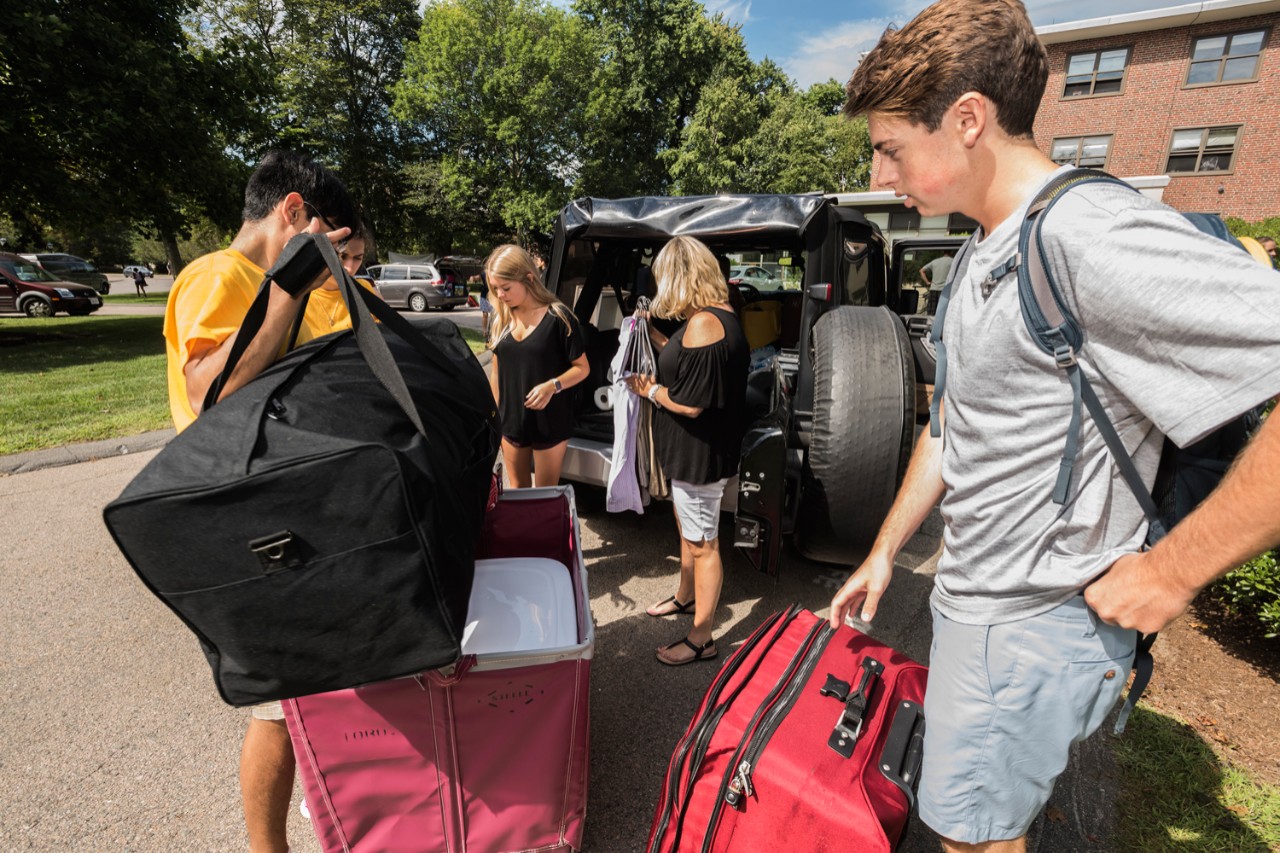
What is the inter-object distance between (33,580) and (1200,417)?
16.8 feet

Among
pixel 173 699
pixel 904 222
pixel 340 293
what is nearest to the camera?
pixel 340 293

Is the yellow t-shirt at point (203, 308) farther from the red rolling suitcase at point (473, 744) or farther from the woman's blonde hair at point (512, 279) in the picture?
the woman's blonde hair at point (512, 279)

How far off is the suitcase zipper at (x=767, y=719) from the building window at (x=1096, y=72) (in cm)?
2899

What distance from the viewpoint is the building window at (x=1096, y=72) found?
70.3 ft

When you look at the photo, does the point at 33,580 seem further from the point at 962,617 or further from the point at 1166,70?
the point at 1166,70

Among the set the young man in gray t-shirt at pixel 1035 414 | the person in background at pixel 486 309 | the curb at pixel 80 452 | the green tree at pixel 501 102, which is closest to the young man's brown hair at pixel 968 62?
the young man in gray t-shirt at pixel 1035 414

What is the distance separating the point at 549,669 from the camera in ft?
5.20

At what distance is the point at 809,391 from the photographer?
326 centimetres

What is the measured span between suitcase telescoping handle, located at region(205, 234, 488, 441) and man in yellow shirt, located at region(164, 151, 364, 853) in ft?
0.09

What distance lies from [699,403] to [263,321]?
1754 mm

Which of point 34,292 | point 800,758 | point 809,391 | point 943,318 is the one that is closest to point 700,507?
point 809,391

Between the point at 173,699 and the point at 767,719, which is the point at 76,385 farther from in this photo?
the point at 767,719

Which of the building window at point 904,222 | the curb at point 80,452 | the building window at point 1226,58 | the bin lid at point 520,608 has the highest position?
the building window at point 1226,58

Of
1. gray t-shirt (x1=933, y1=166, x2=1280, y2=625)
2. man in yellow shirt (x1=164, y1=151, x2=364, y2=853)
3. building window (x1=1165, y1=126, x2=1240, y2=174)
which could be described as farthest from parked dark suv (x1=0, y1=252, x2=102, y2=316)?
building window (x1=1165, y1=126, x2=1240, y2=174)
